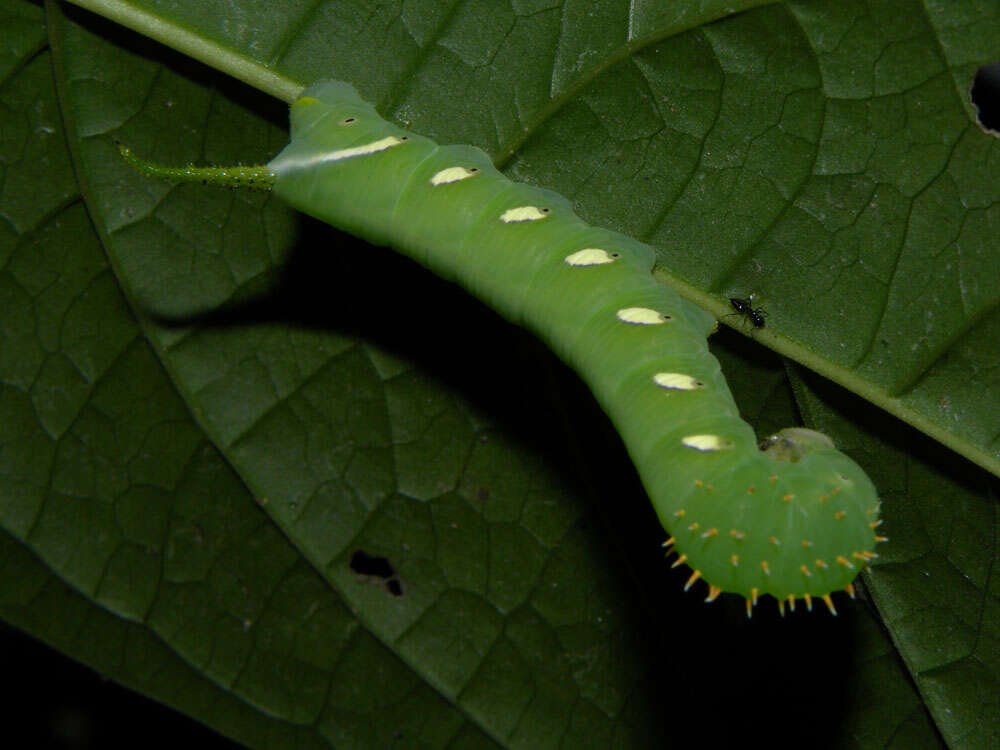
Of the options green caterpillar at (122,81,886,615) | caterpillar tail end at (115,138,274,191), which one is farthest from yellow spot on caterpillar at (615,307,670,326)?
caterpillar tail end at (115,138,274,191)

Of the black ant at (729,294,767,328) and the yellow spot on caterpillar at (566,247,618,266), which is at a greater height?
the black ant at (729,294,767,328)

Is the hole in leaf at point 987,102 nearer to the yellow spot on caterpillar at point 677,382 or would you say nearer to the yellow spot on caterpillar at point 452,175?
the yellow spot on caterpillar at point 677,382

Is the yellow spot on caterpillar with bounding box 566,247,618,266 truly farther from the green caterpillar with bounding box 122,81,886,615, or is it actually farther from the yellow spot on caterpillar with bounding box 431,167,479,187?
the yellow spot on caterpillar with bounding box 431,167,479,187

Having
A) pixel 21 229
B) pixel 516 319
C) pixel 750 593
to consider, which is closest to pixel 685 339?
pixel 516 319

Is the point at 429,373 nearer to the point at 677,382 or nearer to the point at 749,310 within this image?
the point at 677,382

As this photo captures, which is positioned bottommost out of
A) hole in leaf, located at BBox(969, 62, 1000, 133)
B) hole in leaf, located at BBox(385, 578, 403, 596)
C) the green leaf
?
hole in leaf, located at BBox(385, 578, 403, 596)

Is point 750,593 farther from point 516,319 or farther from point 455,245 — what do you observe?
point 455,245

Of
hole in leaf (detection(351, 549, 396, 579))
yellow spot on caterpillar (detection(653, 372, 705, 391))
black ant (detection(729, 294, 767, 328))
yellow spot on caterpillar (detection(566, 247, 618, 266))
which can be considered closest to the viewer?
yellow spot on caterpillar (detection(653, 372, 705, 391))
